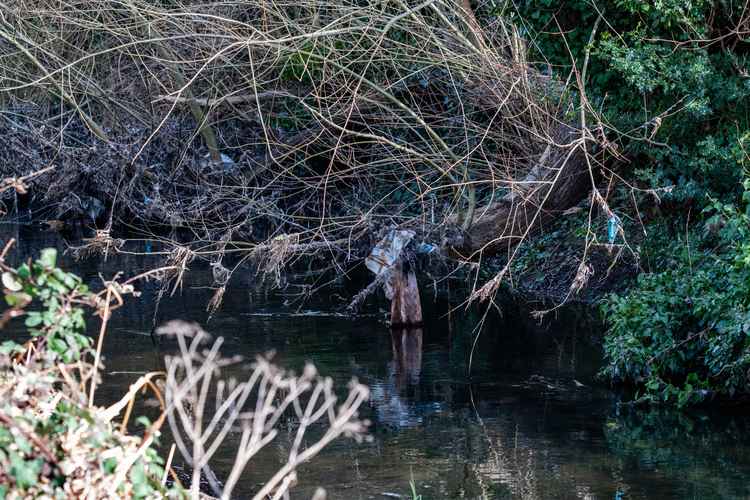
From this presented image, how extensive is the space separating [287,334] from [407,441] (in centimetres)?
510

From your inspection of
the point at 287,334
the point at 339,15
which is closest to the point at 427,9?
the point at 339,15

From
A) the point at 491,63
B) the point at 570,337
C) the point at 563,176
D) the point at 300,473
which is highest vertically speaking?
the point at 491,63

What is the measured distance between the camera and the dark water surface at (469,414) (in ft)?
29.2

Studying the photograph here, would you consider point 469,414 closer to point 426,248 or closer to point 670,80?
point 426,248

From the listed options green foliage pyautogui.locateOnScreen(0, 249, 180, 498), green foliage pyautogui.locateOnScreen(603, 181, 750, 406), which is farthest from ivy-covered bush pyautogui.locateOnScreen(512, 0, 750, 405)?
green foliage pyautogui.locateOnScreen(0, 249, 180, 498)

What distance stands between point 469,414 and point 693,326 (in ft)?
8.89

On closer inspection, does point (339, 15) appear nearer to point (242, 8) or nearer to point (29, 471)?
point (242, 8)

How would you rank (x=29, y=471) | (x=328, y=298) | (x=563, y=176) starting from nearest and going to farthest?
1. (x=29, y=471)
2. (x=563, y=176)
3. (x=328, y=298)

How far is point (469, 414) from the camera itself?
11109 mm

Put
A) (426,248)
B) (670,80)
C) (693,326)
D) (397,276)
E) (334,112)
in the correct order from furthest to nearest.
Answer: (334,112) < (426,248) < (397,276) < (670,80) < (693,326)

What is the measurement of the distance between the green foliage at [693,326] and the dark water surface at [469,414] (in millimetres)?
388

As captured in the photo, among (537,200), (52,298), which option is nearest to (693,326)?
(537,200)

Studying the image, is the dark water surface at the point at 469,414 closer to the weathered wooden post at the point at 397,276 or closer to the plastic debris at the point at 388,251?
the weathered wooden post at the point at 397,276

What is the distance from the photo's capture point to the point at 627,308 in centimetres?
1214
